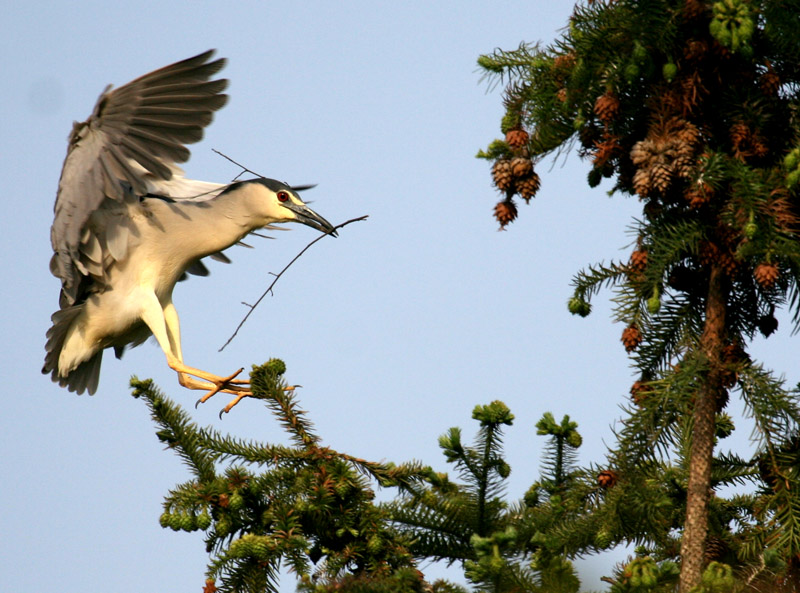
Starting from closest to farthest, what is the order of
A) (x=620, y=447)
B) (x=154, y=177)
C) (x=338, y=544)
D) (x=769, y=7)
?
(x=769, y=7), (x=620, y=447), (x=338, y=544), (x=154, y=177)

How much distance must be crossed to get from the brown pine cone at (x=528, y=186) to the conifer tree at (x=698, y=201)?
4 centimetres

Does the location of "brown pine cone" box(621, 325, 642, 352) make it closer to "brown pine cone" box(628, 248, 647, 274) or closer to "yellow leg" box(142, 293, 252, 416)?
"brown pine cone" box(628, 248, 647, 274)

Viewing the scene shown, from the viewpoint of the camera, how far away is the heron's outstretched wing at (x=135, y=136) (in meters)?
4.81

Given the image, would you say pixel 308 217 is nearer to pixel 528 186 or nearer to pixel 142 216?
pixel 142 216

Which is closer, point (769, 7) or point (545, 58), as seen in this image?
point (769, 7)

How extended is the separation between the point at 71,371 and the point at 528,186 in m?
3.53

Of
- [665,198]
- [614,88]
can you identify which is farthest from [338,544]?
[614,88]

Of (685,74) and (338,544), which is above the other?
(685,74)

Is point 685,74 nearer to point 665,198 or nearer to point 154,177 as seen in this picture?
point 665,198

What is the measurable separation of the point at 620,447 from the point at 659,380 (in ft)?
0.92

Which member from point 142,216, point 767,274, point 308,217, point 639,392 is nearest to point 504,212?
point 639,392

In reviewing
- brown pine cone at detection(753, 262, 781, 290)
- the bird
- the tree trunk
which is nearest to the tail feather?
the bird

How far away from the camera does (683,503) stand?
3.72m

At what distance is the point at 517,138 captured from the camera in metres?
3.62
